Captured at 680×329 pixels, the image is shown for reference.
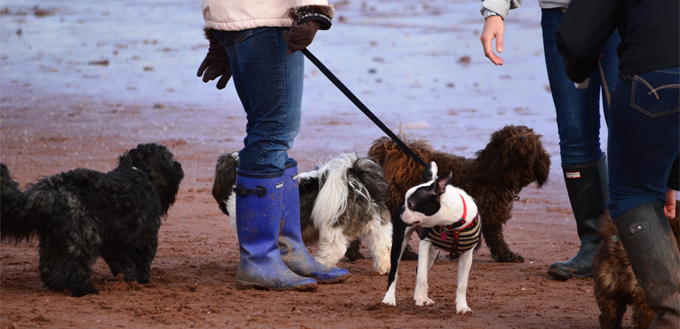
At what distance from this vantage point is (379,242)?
19.9 ft

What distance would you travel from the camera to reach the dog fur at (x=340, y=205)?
588cm

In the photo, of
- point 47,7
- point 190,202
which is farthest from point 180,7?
point 190,202

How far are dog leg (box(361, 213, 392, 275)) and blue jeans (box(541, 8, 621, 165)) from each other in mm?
1423

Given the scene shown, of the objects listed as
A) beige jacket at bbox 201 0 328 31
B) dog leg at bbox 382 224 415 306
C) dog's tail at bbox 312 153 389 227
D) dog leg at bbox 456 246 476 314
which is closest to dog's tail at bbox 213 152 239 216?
dog's tail at bbox 312 153 389 227

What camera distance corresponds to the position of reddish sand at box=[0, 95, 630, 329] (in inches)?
169

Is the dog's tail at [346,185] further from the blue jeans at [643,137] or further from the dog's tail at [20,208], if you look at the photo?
the blue jeans at [643,137]

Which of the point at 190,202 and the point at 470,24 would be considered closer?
the point at 190,202

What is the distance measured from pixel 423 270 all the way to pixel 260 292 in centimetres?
101

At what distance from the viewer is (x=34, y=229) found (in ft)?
15.2

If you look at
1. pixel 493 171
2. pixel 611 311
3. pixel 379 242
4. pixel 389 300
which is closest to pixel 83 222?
pixel 389 300

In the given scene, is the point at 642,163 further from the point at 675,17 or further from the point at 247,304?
the point at 247,304

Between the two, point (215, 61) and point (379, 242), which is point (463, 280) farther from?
point (215, 61)

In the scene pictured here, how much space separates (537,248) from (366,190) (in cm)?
173

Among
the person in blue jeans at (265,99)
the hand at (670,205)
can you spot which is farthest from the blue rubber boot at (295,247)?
the hand at (670,205)
